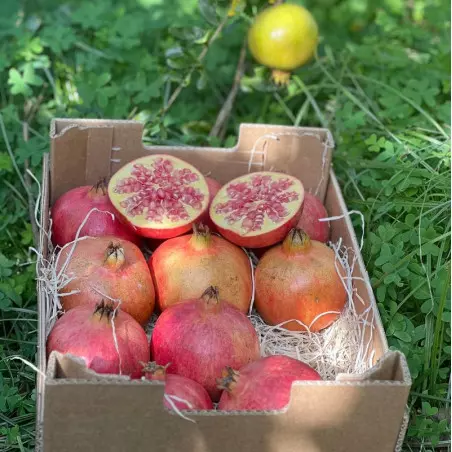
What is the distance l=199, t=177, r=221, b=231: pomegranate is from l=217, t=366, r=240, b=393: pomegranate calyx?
2.21 ft

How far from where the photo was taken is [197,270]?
2.29 meters

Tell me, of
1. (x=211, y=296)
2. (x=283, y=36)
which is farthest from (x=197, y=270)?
(x=283, y=36)

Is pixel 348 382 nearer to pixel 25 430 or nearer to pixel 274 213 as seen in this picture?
pixel 274 213

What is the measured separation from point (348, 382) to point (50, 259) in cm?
108

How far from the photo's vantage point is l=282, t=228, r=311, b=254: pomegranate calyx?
2.34 m

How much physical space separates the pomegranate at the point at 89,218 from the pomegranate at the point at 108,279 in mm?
165

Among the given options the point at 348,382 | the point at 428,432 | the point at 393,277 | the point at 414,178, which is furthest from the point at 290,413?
the point at 414,178

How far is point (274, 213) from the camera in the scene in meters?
2.43

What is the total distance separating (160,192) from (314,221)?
0.53 meters

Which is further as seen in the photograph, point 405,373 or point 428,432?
point 428,432

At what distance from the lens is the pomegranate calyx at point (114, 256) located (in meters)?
2.22

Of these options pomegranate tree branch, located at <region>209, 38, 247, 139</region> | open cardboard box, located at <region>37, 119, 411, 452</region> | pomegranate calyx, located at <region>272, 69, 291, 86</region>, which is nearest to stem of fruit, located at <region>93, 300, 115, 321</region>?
open cardboard box, located at <region>37, 119, 411, 452</region>

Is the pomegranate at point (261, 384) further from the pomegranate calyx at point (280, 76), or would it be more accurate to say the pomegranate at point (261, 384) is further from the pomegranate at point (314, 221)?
the pomegranate calyx at point (280, 76)

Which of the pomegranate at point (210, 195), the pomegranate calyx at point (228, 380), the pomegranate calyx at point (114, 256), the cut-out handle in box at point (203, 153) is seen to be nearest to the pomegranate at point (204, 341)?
the pomegranate calyx at point (228, 380)
